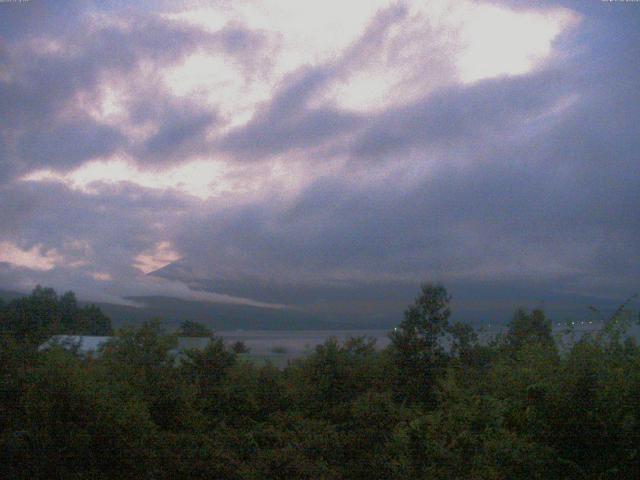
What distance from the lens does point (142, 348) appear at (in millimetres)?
12352

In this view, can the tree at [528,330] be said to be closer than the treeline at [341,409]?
No

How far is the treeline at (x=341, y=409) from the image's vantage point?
20.6 feet

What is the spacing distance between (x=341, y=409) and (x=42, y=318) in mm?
8075

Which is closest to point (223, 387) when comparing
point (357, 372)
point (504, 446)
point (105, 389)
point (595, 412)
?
point (357, 372)

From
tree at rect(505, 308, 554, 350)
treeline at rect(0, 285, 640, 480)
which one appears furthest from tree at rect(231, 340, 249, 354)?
tree at rect(505, 308, 554, 350)

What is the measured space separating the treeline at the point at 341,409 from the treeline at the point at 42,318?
1149 mm

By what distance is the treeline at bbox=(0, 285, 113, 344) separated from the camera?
12.2 m

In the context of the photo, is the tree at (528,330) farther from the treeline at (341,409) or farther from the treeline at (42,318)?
the treeline at (42,318)

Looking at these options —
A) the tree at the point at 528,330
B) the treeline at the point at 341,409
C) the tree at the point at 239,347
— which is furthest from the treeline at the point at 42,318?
the tree at the point at 528,330

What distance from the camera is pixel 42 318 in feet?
48.5

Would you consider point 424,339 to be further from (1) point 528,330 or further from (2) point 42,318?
(2) point 42,318

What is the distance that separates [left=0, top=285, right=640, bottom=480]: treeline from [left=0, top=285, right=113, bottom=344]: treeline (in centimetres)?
115

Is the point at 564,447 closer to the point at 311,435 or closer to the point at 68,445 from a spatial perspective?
the point at 311,435

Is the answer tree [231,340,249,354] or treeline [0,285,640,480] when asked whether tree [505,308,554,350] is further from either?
tree [231,340,249,354]
